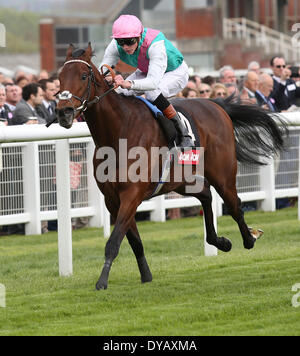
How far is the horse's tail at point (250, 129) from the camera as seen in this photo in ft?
26.7

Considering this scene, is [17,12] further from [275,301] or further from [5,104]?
[275,301]

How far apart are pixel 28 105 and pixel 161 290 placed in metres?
4.46

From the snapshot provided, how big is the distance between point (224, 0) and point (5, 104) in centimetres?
1916

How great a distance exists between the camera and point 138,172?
675 centimetres

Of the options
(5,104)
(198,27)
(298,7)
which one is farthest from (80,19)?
(5,104)

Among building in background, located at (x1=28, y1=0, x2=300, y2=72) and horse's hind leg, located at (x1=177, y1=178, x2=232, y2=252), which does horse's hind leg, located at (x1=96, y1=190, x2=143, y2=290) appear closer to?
horse's hind leg, located at (x1=177, y1=178, x2=232, y2=252)

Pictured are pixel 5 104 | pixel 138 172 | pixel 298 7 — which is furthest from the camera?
pixel 298 7

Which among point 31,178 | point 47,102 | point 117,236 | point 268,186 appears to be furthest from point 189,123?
point 268,186

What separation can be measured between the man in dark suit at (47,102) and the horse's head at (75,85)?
4.14 m

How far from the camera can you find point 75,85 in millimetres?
6402

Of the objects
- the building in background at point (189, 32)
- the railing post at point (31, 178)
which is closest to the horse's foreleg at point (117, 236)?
the railing post at point (31, 178)

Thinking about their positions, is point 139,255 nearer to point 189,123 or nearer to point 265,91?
point 189,123

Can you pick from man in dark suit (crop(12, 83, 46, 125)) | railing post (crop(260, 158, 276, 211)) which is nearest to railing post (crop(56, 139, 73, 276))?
man in dark suit (crop(12, 83, 46, 125))

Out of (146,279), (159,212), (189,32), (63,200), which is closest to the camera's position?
(146,279)
